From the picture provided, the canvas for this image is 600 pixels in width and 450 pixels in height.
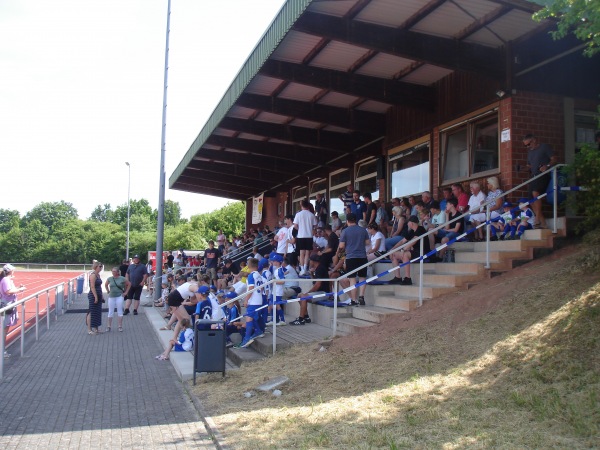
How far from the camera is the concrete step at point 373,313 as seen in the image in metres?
9.89

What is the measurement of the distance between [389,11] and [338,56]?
2.20 meters

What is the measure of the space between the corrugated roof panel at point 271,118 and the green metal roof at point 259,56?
130 centimetres

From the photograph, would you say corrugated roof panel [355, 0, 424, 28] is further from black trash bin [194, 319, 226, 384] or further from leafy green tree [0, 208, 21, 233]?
leafy green tree [0, 208, 21, 233]

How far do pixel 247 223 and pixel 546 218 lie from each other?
2357 centimetres

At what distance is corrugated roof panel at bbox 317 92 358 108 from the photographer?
15.3 m

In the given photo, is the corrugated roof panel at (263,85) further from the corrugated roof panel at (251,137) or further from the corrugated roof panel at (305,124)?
the corrugated roof panel at (251,137)

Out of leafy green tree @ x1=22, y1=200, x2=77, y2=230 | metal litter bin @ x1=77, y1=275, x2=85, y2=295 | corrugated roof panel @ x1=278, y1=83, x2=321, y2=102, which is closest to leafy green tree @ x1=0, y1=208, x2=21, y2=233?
Result: leafy green tree @ x1=22, y1=200, x2=77, y2=230

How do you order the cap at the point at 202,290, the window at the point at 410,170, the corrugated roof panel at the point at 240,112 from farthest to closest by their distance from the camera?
1. the corrugated roof panel at the point at 240,112
2. the window at the point at 410,170
3. the cap at the point at 202,290

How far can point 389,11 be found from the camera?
10.6 m

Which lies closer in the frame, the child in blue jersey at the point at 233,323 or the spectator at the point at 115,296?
the child in blue jersey at the point at 233,323

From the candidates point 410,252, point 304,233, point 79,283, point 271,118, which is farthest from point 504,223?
point 79,283

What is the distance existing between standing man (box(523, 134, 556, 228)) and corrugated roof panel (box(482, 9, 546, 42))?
74.8 inches

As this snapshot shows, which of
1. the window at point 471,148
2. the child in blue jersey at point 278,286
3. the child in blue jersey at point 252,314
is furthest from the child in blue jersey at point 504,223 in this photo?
the child in blue jersey at point 252,314

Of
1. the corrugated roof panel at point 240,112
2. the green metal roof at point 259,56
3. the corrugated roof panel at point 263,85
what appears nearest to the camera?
the green metal roof at point 259,56
